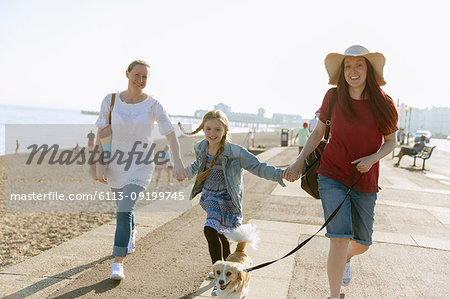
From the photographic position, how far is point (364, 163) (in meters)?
3.05

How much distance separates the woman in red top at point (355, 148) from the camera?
315 cm

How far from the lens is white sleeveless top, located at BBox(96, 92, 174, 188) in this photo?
4211 mm

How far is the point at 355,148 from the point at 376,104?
38 centimetres

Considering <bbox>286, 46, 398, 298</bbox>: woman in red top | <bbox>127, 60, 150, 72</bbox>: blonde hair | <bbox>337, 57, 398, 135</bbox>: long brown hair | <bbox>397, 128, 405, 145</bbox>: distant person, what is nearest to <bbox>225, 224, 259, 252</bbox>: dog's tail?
<bbox>286, 46, 398, 298</bbox>: woman in red top

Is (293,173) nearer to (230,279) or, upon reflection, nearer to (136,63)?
(230,279)

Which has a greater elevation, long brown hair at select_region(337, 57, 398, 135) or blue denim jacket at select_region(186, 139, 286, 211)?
long brown hair at select_region(337, 57, 398, 135)

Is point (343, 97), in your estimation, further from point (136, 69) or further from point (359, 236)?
point (136, 69)

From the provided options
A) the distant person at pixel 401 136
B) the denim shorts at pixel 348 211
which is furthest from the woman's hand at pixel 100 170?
the distant person at pixel 401 136

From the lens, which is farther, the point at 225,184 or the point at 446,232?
the point at 446,232

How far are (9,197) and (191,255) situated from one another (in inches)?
319

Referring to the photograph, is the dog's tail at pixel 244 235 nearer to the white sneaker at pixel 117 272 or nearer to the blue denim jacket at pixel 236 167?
the blue denim jacket at pixel 236 167

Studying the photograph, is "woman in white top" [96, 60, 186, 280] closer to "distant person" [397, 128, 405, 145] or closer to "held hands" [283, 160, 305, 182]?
"held hands" [283, 160, 305, 182]

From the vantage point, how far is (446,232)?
628 cm

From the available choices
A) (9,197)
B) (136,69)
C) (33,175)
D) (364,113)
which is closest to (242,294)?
(364,113)
